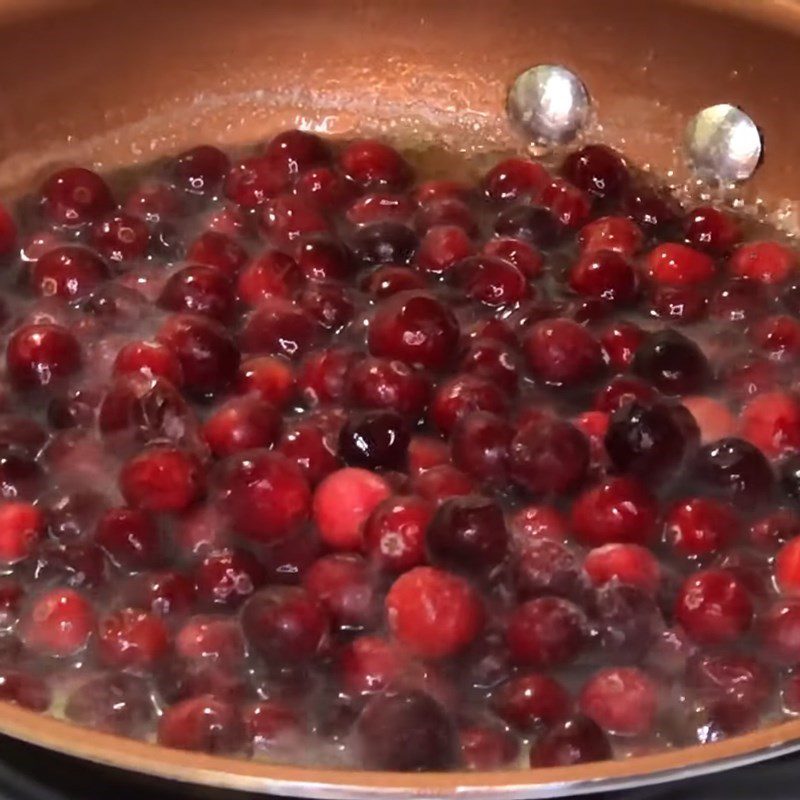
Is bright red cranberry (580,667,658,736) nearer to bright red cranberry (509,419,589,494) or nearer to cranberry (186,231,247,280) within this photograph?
bright red cranberry (509,419,589,494)

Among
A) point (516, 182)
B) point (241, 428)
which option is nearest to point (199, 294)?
point (241, 428)

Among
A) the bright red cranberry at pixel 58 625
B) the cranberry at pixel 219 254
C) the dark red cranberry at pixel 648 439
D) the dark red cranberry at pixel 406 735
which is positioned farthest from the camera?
the cranberry at pixel 219 254

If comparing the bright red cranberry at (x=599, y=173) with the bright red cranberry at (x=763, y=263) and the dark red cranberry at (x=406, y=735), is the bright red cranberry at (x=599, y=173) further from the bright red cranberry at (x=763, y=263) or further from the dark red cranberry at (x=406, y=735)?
the dark red cranberry at (x=406, y=735)

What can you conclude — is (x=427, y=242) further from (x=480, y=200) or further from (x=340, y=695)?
(x=340, y=695)

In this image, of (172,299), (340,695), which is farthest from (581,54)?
(340,695)

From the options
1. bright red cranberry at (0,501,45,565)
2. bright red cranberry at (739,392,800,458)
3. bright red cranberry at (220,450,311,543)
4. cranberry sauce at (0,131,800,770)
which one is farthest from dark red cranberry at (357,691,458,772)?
bright red cranberry at (739,392,800,458)

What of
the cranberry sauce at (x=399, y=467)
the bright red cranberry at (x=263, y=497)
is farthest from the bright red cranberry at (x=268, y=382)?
the bright red cranberry at (x=263, y=497)

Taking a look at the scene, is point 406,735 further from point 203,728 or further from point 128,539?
point 128,539
